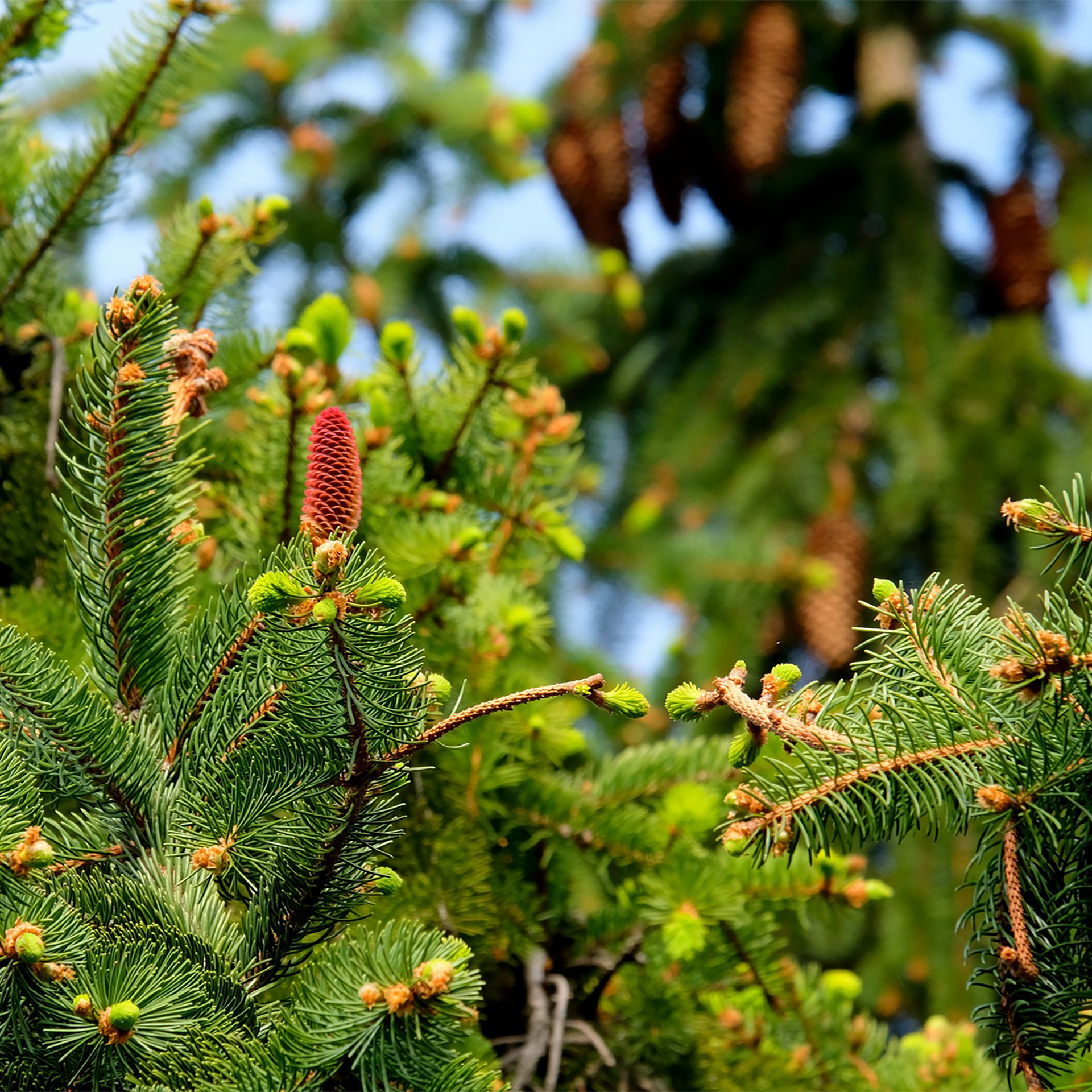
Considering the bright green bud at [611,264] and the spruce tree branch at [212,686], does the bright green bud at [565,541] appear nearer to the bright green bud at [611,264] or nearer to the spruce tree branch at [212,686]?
the spruce tree branch at [212,686]

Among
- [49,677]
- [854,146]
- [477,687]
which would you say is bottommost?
[854,146]

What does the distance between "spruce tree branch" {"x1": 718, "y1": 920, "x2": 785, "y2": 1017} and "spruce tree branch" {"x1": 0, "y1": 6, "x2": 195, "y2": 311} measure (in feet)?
3.04

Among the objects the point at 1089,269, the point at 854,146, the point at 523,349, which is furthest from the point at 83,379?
the point at 854,146

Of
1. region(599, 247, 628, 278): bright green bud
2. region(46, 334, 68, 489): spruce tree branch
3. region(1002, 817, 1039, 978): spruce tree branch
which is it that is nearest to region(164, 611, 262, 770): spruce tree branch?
region(46, 334, 68, 489): spruce tree branch

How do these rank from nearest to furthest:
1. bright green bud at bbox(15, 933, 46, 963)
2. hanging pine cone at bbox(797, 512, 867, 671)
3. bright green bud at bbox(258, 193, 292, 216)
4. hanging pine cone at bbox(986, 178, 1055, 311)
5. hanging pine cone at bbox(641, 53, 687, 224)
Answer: bright green bud at bbox(15, 933, 46, 963)
bright green bud at bbox(258, 193, 292, 216)
hanging pine cone at bbox(797, 512, 867, 671)
hanging pine cone at bbox(986, 178, 1055, 311)
hanging pine cone at bbox(641, 53, 687, 224)

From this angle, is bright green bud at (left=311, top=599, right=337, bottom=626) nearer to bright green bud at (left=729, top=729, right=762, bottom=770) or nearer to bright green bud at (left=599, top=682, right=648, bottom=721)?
bright green bud at (left=599, top=682, right=648, bottom=721)

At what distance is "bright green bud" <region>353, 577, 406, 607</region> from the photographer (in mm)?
608

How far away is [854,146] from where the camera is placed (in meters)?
2.93

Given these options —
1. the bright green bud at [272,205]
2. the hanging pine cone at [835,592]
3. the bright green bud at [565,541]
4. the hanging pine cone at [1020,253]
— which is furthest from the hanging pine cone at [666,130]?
the bright green bud at [565,541]

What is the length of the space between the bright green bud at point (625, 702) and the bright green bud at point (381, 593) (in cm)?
13

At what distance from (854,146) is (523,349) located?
1.02 meters

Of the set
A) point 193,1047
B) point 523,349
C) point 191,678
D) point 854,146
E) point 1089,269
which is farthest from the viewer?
point 854,146

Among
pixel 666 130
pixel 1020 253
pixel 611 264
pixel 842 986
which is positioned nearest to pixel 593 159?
pixel 666 130

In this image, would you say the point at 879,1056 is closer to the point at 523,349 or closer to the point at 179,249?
the point at 179,249
